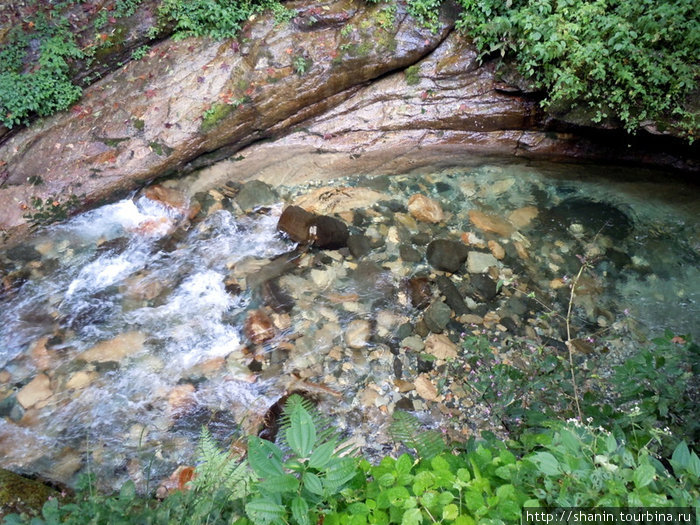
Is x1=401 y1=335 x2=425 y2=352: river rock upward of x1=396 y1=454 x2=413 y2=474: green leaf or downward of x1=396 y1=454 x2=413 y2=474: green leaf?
downward

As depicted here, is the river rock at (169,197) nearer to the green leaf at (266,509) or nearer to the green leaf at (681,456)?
the green leaf at (266,509)

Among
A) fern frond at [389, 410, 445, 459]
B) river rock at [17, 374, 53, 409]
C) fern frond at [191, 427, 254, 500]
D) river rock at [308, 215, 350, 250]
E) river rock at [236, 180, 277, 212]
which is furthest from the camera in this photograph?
river rock at [236, 180, 277, 212]

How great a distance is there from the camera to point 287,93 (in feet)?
23.2

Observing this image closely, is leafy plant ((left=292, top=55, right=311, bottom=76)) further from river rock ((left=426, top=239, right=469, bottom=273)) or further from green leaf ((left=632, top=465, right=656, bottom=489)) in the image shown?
green leaf ((left=632, top=465, right=656, bottom=489))

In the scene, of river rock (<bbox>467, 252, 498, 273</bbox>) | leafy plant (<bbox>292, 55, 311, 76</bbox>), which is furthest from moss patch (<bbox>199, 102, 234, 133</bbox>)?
river rock (<bbox>467, 252, 498, 273</bbox>)

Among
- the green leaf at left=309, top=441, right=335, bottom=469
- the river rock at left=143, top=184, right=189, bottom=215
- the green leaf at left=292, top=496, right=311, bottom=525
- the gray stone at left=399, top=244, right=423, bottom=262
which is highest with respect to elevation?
the green leaf at left=309, top=441, right=335, bottom=469

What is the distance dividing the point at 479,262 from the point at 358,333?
1.99 meters

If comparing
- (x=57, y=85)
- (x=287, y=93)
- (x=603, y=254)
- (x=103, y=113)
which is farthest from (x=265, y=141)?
(x=603, y=254)

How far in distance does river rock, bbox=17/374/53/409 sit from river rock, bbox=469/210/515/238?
5.76 m

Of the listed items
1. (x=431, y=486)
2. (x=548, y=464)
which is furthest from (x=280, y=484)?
(x=548, y=464)

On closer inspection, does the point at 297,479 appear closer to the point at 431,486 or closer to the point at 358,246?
the point at 431,486

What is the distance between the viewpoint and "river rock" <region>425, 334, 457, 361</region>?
16.9 ft

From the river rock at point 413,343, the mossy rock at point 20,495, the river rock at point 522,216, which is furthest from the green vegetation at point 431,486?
the river rock at point 522,216

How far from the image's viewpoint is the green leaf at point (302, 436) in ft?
6.21
